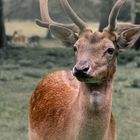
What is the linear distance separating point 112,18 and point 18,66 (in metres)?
13.2

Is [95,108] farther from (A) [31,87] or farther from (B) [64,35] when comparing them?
(A) [31,87]

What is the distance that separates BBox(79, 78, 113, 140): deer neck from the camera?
19.8 feet

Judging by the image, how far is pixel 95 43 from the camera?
6.00m

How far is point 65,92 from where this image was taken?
285 inches

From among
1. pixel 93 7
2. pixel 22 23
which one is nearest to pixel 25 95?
pixel 93 7

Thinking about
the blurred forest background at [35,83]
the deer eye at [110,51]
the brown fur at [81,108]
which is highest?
the deer eye at [110,51]

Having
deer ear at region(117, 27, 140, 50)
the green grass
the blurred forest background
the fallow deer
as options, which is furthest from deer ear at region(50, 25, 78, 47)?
the green grass

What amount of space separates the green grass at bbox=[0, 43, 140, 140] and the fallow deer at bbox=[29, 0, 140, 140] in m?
3.45

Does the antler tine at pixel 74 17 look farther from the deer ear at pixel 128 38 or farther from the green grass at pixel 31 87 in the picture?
the green grass at pixel 31 87

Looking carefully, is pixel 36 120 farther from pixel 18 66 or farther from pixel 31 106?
pixel 18 66

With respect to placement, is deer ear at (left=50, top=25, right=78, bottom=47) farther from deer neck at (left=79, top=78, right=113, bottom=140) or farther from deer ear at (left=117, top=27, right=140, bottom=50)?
deer neck at (left=79, top=78, right=113, bottom=140)

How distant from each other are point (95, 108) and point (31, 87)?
9.12m

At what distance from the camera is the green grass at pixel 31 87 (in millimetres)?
10903

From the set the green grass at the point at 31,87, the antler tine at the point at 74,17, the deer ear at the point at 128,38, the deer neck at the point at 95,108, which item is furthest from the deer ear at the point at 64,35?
the green grass at the point at 31,87
